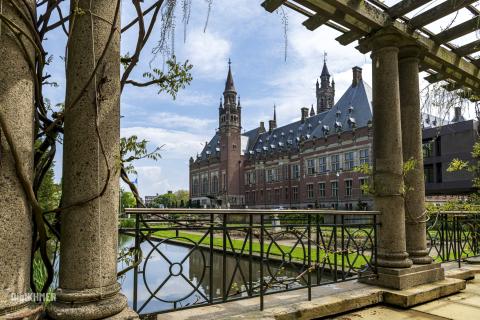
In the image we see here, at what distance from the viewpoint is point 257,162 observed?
62.6m

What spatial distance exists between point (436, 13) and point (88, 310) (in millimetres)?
4764

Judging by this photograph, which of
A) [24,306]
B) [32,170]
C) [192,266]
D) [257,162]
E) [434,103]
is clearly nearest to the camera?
[24,306]

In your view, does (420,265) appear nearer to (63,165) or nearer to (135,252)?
(135,252)

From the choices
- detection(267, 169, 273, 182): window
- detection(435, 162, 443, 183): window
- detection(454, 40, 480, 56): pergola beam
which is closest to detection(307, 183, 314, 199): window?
detection(267, 169, 273, 182): window

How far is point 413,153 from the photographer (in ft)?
16.4

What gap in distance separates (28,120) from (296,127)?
5757 centimetres

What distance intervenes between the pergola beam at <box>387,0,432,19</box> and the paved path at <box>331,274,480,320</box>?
3372mm

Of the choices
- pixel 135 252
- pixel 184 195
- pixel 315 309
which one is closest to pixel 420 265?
pixel 315 309

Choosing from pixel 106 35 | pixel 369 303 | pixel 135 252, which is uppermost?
pixel 106 35

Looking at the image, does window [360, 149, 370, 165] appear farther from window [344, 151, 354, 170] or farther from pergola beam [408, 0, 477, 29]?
pergola beam [408, 0, 477, 29]

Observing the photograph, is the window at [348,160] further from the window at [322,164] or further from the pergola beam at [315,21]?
the pergola beam at [315,21]

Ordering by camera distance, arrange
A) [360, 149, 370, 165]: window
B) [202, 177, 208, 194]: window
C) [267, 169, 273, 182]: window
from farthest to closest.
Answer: [202, 177, 208, 194]: window < [267, 169, 273, 182]: window < [360, 149, 370, 165]: window

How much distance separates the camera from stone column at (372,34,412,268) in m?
4.46

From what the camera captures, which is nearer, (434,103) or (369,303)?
(369,303)
